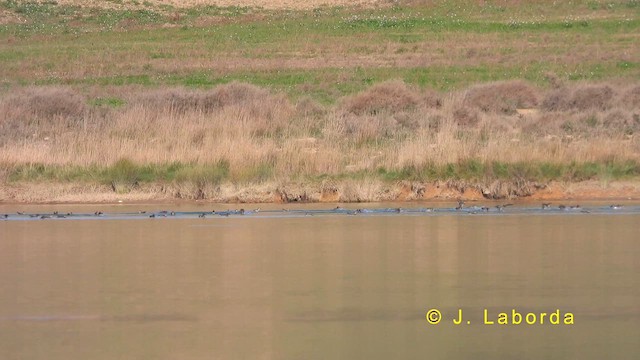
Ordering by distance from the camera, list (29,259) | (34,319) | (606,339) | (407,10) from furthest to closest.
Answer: (407,10), (29,259), (34,319), (606,339)

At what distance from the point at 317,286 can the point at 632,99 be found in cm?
1672

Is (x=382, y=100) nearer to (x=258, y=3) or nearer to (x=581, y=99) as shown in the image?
(x=581, y=99)

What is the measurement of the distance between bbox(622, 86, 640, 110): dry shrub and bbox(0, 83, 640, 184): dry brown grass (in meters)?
0.27

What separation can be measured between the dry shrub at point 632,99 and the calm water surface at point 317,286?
10.0 meters

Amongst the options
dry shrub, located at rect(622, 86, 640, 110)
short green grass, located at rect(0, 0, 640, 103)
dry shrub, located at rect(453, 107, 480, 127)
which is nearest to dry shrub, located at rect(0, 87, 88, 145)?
short green grass, located at rect(0, 0, 640, 103)

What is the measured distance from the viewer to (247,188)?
65.9ft

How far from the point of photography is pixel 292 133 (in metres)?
24.3

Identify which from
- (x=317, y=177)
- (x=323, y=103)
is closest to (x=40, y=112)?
(x=323, y=103)

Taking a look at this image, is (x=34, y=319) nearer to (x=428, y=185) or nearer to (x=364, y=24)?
(x=428, y=185)

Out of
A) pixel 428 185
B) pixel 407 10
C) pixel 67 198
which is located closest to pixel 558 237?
pixel 428 185

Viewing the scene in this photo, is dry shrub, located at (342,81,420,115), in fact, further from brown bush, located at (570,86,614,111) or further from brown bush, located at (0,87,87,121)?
brown bush, located at (0,87,87,121)

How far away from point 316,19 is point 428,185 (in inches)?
1445

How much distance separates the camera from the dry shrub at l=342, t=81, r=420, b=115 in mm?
27906

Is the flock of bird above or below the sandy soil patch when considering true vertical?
below
